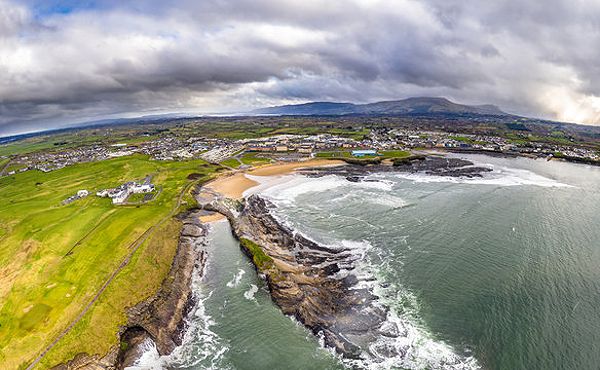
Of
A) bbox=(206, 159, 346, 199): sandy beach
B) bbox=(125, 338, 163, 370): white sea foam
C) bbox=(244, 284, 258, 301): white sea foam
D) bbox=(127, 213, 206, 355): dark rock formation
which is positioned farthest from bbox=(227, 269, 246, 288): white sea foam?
bbox=(206, 159, 346, 199): sandy beach

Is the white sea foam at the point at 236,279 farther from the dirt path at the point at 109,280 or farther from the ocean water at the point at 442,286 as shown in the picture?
the dirt path at the point at 109,280

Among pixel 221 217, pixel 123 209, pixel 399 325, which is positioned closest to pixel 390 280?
pixel 399 325

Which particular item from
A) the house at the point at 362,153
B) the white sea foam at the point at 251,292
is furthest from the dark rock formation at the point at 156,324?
the house at the point at 362,153

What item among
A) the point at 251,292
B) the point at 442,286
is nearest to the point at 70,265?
the point at 251,292

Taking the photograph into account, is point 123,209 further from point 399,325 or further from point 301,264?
point 399,325

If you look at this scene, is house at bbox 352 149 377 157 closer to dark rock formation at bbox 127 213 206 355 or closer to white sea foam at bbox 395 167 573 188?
white sea foam at bbox 395 167 573 188
